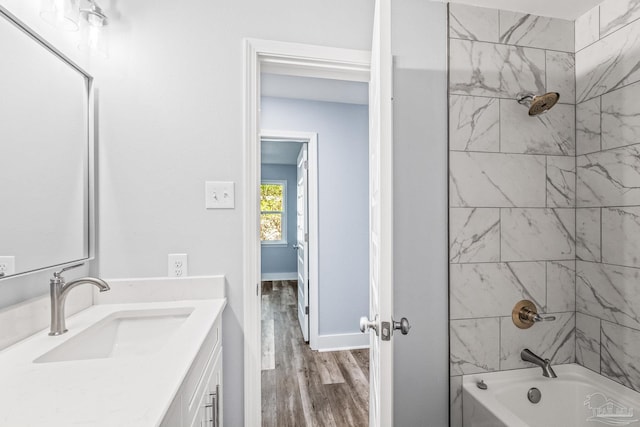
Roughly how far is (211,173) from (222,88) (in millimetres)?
390

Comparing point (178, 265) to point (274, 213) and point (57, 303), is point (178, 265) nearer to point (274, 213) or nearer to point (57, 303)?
point (57, 303)

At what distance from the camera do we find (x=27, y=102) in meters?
0.99

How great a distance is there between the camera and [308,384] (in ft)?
7.48

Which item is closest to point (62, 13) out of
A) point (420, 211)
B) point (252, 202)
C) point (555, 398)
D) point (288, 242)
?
point (252, 202)

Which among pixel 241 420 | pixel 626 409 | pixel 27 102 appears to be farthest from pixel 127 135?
pixel 626 409

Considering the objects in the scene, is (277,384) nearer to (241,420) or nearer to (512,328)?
(241,420)


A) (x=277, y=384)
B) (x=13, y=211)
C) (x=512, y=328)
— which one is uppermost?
(x=13, y=211)

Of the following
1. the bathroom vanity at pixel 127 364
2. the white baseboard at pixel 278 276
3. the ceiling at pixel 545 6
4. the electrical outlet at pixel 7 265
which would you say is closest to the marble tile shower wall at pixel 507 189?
→ the ceiling at pixel 545 6

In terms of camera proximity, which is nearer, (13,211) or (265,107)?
(13,211)

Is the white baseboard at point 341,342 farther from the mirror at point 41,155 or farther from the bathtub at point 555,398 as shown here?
the mirror at point 41,155

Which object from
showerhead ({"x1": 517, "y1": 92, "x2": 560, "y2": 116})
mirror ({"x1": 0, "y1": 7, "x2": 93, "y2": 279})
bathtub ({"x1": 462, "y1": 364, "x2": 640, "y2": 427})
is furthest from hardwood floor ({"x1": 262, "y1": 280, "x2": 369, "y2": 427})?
showerhead ({"x1": 517, "y1": 92, "x2": 560, "y2": 116})

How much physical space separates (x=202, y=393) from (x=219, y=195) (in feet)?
2.54

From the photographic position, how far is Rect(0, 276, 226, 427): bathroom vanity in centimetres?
57

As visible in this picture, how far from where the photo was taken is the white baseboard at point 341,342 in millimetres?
2893
